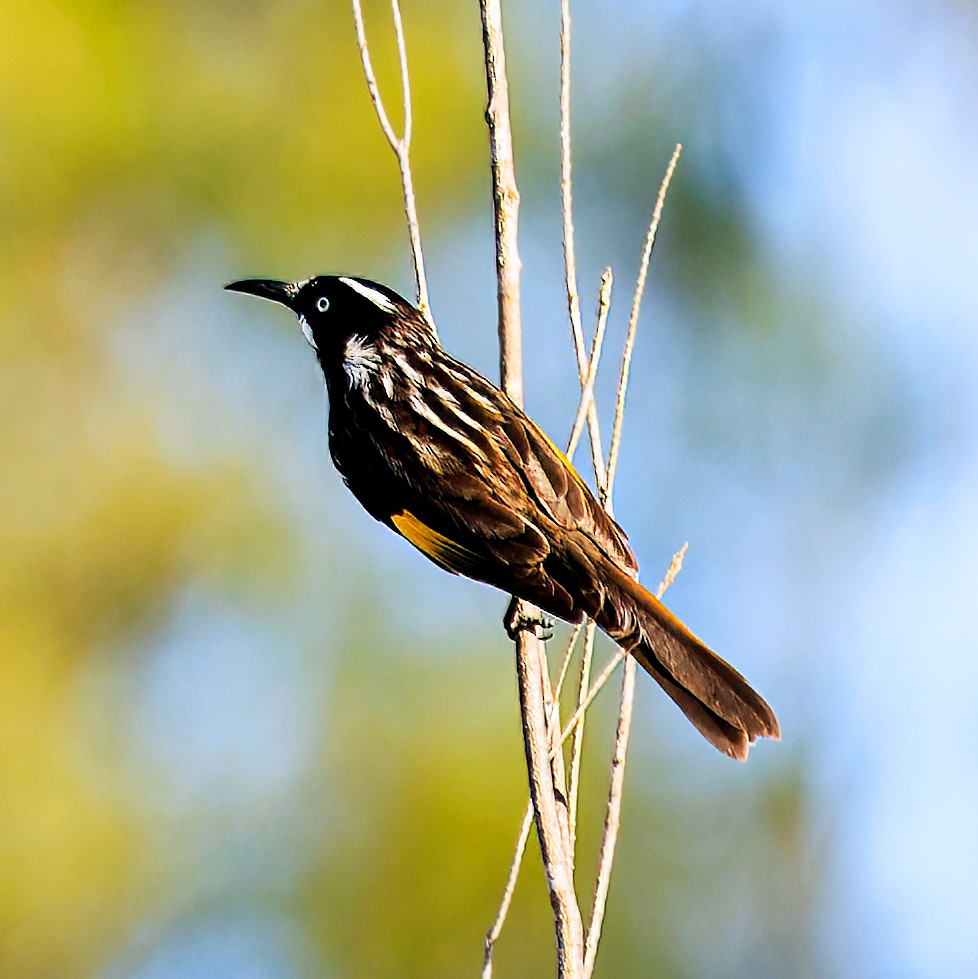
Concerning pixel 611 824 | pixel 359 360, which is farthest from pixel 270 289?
pixel 611 824

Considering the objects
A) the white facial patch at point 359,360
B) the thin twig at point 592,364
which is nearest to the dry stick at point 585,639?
the thin twig at point 592,364

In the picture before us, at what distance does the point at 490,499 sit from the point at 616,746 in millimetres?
765

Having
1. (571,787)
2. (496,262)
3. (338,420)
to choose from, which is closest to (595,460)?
(496,262)

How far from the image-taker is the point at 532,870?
9172mm

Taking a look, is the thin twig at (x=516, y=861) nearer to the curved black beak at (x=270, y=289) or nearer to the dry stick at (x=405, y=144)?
the dry stick at (x=405, y=144)

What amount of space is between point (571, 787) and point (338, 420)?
129 centimetres

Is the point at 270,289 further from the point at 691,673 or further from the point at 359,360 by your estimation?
the point at 691,673

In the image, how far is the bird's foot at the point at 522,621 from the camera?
317 cm

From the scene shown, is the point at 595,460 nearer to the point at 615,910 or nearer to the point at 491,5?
the point at 491,5

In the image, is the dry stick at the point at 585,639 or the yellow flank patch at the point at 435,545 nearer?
the dry stick at the point at 585,639

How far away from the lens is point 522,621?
10.5 feet

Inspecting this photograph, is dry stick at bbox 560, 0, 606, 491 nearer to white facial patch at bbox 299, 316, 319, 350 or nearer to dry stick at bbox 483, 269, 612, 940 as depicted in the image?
dry stick at bbox 483, 269, 612, 940

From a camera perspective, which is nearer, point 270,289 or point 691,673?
point 691,673

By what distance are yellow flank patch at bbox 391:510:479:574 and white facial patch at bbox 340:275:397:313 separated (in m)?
0.77
